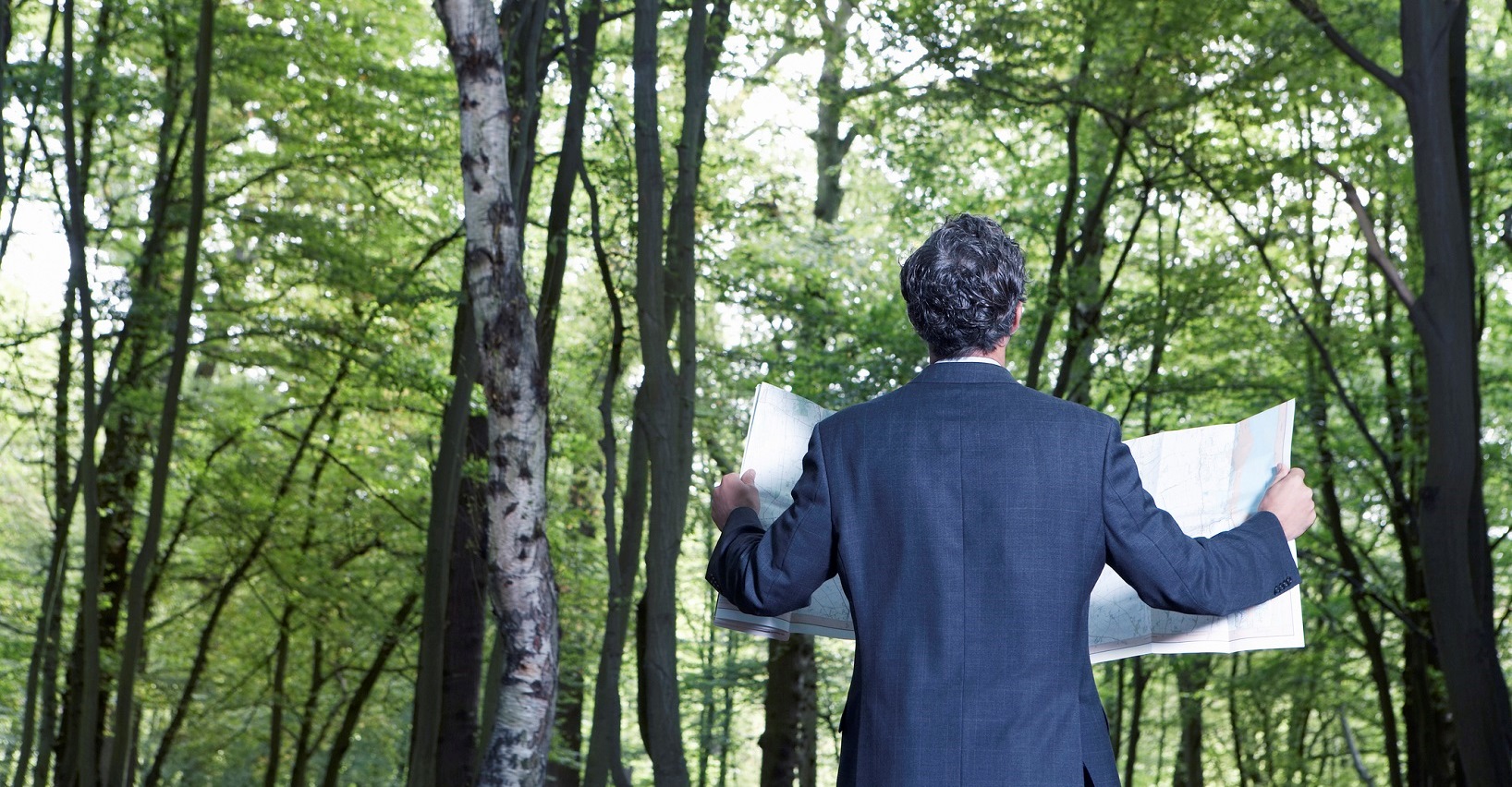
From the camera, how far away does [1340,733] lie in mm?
19578

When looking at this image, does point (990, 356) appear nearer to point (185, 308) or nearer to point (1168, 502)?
point (1168, 502)

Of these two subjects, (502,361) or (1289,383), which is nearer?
(502,361)

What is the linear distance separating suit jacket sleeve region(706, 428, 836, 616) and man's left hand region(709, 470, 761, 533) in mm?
180

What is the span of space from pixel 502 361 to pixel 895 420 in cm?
360

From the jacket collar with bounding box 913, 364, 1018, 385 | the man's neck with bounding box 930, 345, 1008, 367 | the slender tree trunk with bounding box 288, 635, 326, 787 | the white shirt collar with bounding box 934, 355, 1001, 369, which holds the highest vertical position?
the man's neck with bounding box 930, 345, 1008, 367

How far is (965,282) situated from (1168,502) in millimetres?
576

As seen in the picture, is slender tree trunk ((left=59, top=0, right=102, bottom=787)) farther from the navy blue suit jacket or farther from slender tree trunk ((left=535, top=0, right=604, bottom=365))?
the navy blue suit jacket

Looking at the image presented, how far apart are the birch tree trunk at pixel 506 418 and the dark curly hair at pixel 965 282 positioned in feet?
11.8

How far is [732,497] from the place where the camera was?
2.26 m

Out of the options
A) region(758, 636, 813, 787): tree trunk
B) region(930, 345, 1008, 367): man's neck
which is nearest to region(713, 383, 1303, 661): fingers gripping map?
region(930, 345, 1008, 367): man's neck

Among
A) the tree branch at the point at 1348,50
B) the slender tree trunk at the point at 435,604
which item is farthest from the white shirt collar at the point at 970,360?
the slender tree trunk at the point at 435,604

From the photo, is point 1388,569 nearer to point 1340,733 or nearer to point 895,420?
point 1340,733

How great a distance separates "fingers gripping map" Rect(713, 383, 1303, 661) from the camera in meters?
2.11

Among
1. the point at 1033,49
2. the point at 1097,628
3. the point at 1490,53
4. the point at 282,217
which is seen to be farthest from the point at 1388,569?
the point at 1097,628
